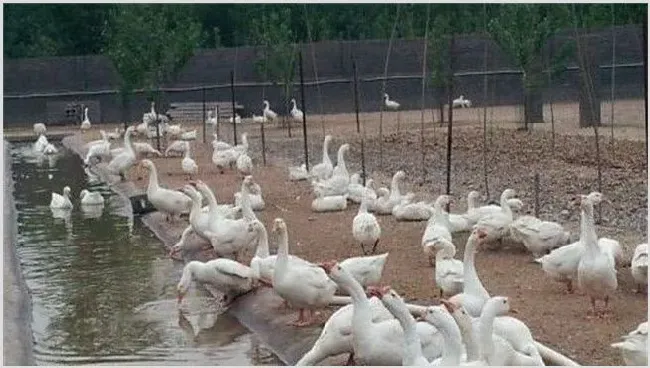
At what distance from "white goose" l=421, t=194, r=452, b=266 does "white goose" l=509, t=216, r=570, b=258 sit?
65 cm

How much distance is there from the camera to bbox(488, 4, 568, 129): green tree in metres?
24.3

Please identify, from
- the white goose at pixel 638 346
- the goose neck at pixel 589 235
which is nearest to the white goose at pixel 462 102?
the goose neck at pixel 589 235

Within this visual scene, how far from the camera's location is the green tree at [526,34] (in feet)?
79.7

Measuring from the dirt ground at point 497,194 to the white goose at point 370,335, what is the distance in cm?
125

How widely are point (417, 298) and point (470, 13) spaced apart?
88.4 feet

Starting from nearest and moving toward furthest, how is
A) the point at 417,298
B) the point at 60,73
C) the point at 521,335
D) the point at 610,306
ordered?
the point at 521,335
the point at 610,306
the point at 417,298
the point at 60,73

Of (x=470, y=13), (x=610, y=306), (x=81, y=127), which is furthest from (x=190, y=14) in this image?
(x=610, y=306)

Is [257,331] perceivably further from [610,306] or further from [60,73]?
[60,73]

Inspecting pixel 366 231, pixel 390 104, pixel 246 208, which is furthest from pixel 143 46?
pixel 366 231

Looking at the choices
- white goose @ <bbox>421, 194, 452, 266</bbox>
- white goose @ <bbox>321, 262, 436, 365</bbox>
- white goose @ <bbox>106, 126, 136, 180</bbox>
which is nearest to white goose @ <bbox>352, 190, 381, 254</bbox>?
white goose @ <bbox>421, 194, 452, 266</bbox>

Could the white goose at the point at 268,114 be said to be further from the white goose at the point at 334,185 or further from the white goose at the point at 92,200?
the white goose at the point at 334,185

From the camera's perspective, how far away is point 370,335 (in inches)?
257

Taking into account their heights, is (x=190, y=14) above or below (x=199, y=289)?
above

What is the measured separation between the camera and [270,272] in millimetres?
9359
